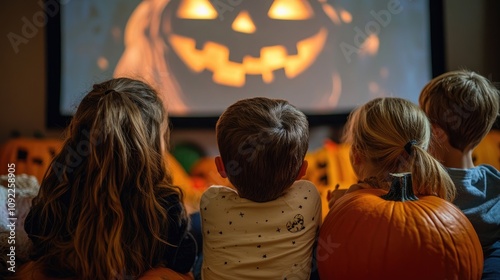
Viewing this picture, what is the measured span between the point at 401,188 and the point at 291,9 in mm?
1784

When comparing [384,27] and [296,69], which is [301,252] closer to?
[296,69]

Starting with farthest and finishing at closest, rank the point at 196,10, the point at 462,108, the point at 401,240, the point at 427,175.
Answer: the point at 196,10, the point at 462,108, the point at 427,175, the point at 401,240

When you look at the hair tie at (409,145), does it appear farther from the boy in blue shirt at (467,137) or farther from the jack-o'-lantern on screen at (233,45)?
the jack-o'-lantern on screen at (233,45)

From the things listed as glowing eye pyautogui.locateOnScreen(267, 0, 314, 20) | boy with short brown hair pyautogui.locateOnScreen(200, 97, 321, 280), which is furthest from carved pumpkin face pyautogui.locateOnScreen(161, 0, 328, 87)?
boy with short brown hair pyautogui.locateOnScreen(200, 97, 321, 280)

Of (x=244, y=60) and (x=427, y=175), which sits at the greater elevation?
(x=244, y=60)

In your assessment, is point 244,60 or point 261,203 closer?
point 261,203

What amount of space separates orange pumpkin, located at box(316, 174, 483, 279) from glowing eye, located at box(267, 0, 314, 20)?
173 cm

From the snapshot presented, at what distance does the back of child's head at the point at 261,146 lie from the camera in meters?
1.28

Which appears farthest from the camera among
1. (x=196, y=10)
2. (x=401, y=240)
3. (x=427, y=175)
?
(x=196, y=10)

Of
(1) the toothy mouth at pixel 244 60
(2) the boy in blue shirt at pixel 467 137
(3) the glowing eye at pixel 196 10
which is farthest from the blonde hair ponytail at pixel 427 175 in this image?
(3) the glowing eye at pixel 196 10

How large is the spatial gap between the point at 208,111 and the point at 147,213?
1.59 metres

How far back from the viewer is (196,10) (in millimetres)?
2812

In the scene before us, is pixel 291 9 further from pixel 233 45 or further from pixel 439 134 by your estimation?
pixel 439 134

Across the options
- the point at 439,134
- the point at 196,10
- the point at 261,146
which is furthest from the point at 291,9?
the point at 261,146
